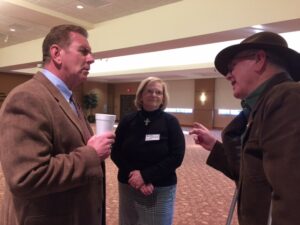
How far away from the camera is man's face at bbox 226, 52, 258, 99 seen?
129cm

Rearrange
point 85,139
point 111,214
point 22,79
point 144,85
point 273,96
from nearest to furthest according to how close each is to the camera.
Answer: point 273,96 → point 85,139 → point 144,85 → point 111,214 → point 22,79

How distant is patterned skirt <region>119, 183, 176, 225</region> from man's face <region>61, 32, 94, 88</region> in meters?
1.13

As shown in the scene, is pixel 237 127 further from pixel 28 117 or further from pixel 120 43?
pixel 120 43

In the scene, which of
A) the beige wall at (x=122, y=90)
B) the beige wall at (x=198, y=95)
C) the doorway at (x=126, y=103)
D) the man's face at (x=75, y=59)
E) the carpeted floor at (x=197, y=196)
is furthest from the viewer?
the doorway at (x=126, y=103)

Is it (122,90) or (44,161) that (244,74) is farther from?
(122,90)

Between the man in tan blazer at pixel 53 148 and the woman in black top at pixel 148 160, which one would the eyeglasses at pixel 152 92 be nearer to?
the woman in black top at pixel 148 160

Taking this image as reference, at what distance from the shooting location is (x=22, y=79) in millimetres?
17875

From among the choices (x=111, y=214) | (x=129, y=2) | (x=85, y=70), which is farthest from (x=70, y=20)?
(x=85, y=70)

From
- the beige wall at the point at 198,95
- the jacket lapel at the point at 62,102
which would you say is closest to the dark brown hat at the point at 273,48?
the jacket lapel at the point at 62,102

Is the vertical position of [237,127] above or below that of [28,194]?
above

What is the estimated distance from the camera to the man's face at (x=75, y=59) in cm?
154

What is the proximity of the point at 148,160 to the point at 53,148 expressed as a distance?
3.71 ft

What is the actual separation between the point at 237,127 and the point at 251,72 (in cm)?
46

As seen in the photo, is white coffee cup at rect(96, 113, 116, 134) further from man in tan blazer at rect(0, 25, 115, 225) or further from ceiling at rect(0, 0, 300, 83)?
ceiling at rect(0, 0, 300, 83)
